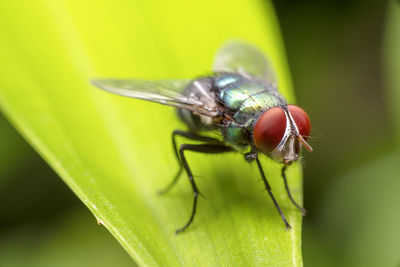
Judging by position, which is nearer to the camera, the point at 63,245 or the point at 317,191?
the point at 63,245

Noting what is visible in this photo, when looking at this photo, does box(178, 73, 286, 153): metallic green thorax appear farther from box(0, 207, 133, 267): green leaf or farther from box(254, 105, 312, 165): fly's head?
box(0, 207, 133, 267): green leaf

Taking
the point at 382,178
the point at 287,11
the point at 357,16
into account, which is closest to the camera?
the point at 382,178

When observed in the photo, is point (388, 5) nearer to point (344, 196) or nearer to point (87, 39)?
Result: point (344, 196)

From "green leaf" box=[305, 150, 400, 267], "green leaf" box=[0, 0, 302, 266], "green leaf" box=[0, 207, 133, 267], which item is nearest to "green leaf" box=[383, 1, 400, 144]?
"green leaf" box=[305, 150, 400, 267]

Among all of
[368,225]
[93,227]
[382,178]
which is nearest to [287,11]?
[382,178]

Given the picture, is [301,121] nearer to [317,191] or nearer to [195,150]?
[195,150]

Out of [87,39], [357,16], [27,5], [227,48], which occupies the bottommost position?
[357,16]

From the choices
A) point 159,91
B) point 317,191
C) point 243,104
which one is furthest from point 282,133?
point 317,191

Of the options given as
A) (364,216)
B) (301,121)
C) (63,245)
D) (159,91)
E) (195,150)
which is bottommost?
(364,216)
